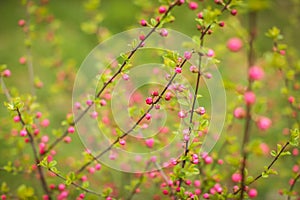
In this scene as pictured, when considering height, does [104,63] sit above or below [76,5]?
below

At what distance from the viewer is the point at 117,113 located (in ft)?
7.11

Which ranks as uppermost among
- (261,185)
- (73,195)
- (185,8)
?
(185,8)

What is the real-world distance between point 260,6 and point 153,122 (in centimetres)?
116

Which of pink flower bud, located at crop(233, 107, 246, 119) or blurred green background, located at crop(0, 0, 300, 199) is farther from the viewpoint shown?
blurred green background, located at crop(0, 0, 300, 199)

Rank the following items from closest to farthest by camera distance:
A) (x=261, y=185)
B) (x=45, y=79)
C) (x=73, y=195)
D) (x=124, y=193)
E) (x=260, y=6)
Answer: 1. (x=260, y=6)
2. (x=73, y=195)
3. (x=124, y=193)
4. (x=261, y=185)
5. (x=45, y=79)

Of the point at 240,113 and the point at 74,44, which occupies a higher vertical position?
the point at 74,44

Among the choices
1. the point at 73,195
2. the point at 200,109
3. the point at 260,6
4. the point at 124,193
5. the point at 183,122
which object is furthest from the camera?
the point at 124,193

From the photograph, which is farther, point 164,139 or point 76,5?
point 76,5

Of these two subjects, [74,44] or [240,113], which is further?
[74,44]

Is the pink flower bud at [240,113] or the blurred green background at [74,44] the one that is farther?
the blurred green background at [74,44]

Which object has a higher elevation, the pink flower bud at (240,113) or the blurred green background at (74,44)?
the blurred green background at (74,44)

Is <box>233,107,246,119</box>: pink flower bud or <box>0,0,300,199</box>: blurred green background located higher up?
<box>0,0,300,199</box>: blurred green background

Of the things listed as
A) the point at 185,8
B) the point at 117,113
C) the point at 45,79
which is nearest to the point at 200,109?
the point at 117,113

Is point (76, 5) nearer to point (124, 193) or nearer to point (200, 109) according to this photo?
point (124, 193)
